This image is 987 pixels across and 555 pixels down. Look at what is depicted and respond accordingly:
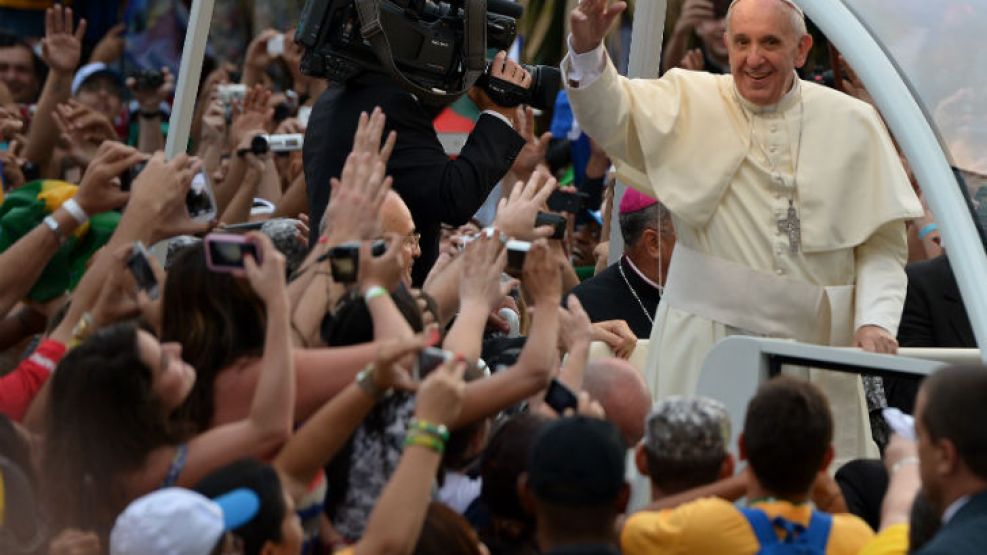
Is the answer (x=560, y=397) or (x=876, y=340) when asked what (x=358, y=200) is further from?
(x=876, y=340)

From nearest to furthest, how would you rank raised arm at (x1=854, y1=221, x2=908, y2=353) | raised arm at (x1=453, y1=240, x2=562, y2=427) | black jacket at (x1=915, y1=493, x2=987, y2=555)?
black jacket at (x1=915, y1=493, x2=987, y2=555)
raised arm at (x1=453, y1=240, x2=562, y2=427)
raised arm at (x1=854, y1=221, x2=908, y2=353)

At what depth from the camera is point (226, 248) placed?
14.1 feet

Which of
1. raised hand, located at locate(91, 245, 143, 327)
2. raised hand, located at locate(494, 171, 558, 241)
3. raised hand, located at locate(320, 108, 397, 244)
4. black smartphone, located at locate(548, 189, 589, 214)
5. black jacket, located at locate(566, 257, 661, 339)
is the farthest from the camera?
black smartphone, located at locate(548, 189, 589, 214)

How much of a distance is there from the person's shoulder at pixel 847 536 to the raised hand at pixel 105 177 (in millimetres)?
2165

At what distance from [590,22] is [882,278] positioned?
47.1 inches

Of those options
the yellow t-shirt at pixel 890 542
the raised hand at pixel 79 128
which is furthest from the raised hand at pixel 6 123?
the yellow t-shirt at pixel 890 542

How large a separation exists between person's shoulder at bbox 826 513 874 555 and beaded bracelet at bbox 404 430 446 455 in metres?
0.89

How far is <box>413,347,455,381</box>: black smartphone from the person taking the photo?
4.24 metres

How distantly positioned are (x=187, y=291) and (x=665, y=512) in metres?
1.25

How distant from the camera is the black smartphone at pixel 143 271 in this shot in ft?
15.3

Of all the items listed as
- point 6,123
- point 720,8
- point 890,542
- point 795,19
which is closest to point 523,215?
point 795,19

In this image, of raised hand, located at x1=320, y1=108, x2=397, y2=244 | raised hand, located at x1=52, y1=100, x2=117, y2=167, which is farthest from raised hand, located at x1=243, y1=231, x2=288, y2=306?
raised hand, located at x1=52, y1=100, x2=117, y2=167

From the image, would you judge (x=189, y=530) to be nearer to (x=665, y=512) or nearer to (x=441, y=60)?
(x=665, y=512)

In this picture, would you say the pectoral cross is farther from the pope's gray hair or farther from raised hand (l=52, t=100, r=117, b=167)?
raised hand (l=52, t=100, r=117, b=167)
